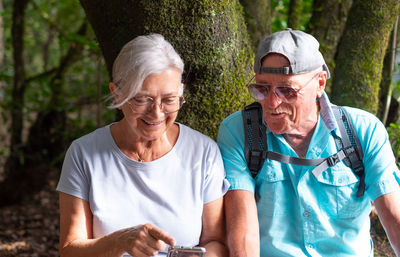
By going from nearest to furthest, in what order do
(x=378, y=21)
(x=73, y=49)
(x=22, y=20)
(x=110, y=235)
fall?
(x=110, y=235), (x=378, y=21), (x=22, y=20), (x=73, y=49)

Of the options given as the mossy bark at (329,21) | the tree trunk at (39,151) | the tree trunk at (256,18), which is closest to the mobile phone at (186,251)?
the tree trunk at (256,18)

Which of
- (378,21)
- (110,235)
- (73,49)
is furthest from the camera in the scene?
(73,49)

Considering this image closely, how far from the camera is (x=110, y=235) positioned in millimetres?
2373

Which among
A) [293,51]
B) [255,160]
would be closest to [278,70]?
[293,51]

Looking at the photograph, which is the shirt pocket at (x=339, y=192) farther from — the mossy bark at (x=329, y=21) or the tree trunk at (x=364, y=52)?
the mossy bark at (x=329, y=21)

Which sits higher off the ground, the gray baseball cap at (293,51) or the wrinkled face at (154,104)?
the gray baseball cap at (293,51)

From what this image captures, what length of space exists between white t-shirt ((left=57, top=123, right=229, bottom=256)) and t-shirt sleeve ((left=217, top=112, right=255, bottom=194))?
0.06 meters

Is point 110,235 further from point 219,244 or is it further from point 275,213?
point 275,213

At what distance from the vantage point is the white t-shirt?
98.6 inches

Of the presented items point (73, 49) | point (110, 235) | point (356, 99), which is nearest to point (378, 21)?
point (356, 99)

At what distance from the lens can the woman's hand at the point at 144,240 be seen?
2145mm

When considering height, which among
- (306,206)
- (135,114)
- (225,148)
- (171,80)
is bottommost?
(306,206)

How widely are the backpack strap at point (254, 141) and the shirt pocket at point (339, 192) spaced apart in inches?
13.8

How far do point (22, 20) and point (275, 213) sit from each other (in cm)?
569
